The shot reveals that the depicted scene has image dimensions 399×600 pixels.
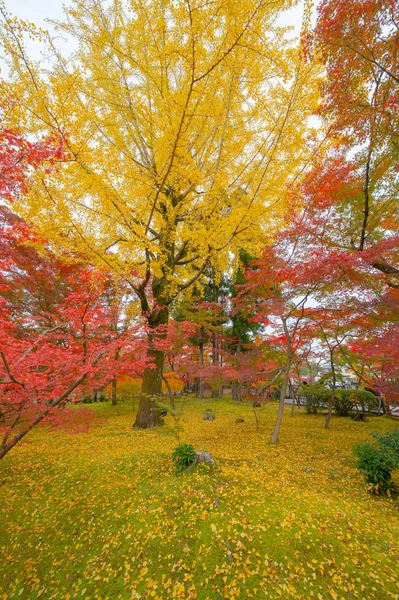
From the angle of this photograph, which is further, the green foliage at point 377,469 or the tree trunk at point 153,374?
the tree trunk at point 153,374

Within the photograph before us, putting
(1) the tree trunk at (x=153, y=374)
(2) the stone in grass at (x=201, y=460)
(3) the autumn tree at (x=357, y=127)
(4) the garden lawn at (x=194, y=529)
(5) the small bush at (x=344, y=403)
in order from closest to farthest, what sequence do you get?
(4) the garden lawn at (x=194, y=529) < (3) the autumn tree at (x=357, y=127) < (2) the stone in grass at (x=201, y=460) < (1) the tree trunk at (x=153, y=374) < (5) the small bush at (x=344, y=403)

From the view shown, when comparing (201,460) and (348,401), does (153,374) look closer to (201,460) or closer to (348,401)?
(201,460)

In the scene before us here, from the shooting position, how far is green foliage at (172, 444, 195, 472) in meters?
4.61

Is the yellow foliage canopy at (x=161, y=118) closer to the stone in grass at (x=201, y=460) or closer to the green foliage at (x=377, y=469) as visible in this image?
the stone in grass at (x=201, y=460)

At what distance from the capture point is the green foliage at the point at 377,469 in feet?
13.7

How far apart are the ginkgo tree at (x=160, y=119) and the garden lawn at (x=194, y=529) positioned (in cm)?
392

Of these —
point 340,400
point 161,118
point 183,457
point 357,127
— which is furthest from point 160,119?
point 340,400

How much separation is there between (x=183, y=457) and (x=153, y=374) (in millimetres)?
3321

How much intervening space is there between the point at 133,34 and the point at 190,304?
12828mm

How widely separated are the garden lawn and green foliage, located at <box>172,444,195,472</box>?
212 millimetres

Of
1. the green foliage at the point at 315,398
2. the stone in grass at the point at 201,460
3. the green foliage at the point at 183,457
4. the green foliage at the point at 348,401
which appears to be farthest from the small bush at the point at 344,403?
the green foliage at the point at 183,457

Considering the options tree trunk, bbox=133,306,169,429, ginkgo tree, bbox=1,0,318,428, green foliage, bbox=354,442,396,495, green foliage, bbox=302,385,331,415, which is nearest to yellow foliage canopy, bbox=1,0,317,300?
ginkgo tree, bbox=1,0,318,428

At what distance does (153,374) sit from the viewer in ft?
25.2

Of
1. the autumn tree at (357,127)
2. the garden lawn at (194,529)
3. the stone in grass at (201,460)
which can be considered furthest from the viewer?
the stone in grass at (201,460)
